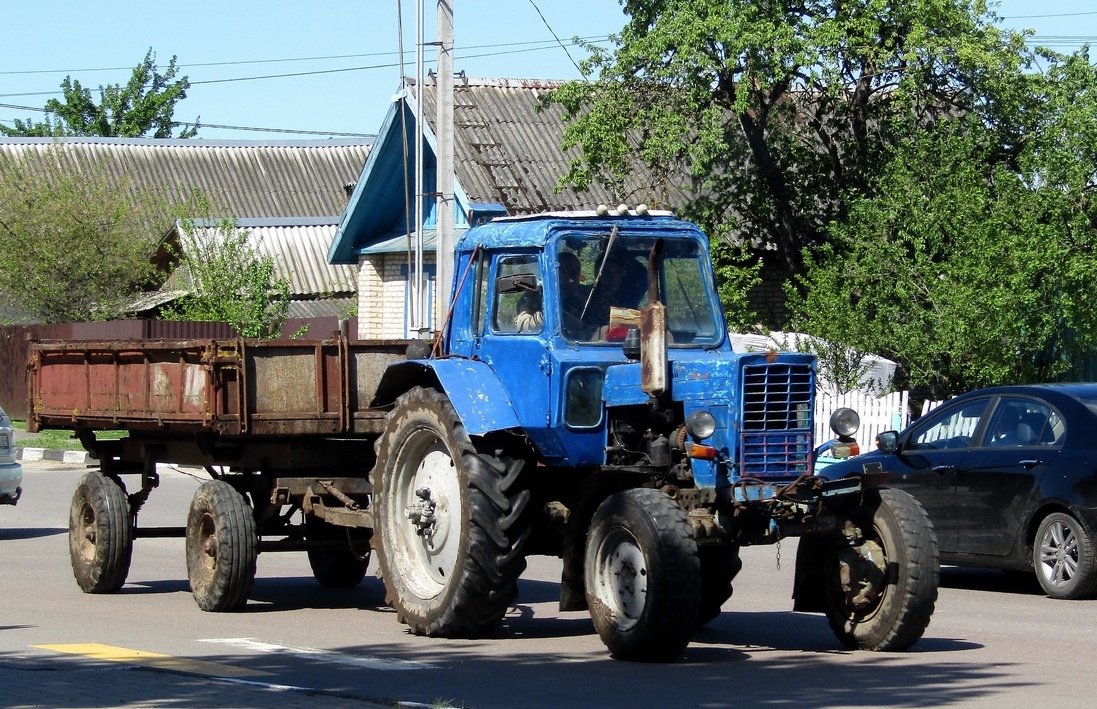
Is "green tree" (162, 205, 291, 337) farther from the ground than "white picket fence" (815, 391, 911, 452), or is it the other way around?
"green tree" (162, 205, 291, 337)

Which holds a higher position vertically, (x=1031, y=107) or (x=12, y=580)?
(x=1031, y=107)

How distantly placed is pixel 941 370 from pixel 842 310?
159cm

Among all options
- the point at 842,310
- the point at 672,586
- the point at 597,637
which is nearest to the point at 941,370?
the point at 842,310

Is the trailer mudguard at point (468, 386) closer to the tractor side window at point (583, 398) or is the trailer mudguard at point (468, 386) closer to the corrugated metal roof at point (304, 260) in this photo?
the tractor side window at point (583, 398)

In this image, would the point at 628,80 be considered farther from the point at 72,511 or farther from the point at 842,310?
the point at 72,511

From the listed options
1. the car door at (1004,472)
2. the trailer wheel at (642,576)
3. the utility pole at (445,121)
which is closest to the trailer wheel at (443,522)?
the trailer wheel at (642,576)

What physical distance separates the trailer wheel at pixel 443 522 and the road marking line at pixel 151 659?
1451mm

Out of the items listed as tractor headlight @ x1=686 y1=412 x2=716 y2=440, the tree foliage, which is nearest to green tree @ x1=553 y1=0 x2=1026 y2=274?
the tree foliage

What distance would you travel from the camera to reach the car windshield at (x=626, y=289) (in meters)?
9.55

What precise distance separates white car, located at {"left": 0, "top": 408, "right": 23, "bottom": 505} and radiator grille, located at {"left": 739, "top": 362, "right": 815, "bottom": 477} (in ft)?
33.0

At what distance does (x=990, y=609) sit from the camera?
11.4m

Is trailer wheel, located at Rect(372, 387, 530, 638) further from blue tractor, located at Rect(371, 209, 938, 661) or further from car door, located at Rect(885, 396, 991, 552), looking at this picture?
car door, located at Rect(885, 396, 991, 552)

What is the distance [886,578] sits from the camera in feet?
29.1

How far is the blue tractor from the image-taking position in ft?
28.5
